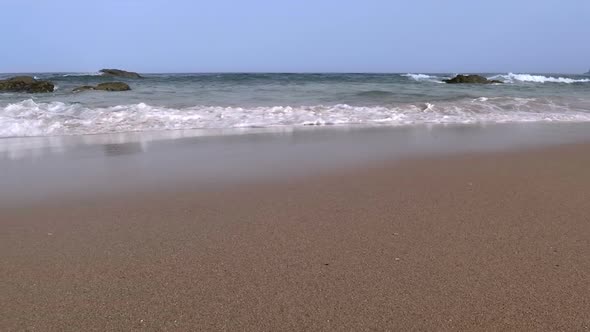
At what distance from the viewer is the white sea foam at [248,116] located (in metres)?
8.13

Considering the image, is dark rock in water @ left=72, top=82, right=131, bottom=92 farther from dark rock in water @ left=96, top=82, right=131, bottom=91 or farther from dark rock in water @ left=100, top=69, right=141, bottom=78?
dark rock in water @ left=100, top=69, right=141, bottom=78

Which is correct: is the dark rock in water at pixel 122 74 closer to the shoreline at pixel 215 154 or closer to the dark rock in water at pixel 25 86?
the dark rock in water at pixel 25 86

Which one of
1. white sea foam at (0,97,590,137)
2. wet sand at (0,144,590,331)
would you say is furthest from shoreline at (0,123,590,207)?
white sea foam at (0,97,590,137)

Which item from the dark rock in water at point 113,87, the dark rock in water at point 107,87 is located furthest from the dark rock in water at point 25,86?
the dark rock in water at point 113,87

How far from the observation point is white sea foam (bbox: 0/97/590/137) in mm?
8133

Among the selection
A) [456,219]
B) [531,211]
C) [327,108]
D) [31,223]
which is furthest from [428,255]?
[327,108]

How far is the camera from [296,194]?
12.3ft

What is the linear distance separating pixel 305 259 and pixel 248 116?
718 centimetres

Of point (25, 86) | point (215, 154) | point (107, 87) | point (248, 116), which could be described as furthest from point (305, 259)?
point (25, 86)

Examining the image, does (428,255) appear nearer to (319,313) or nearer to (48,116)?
(319,313)

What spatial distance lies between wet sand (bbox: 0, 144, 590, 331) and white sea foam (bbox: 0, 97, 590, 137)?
4.71m

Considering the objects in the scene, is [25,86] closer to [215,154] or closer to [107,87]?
[107,87]

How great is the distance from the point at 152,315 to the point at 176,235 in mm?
937

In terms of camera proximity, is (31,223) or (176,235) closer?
(176,235)
